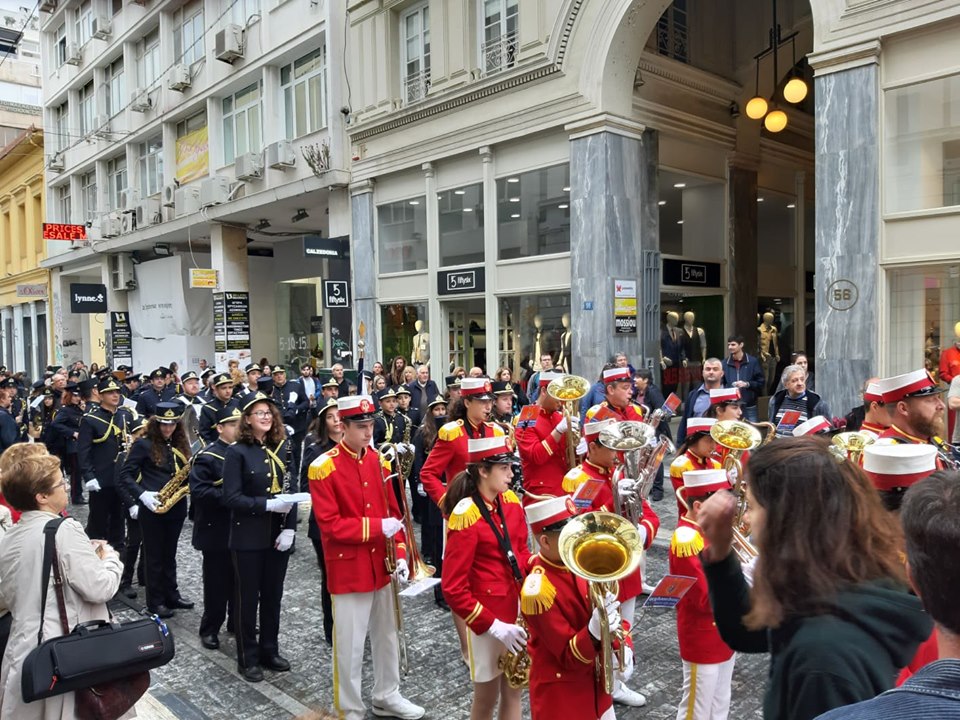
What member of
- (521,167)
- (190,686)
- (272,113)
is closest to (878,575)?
(190,686)

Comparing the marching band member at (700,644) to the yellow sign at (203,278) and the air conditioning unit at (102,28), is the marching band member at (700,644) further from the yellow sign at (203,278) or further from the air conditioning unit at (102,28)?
→ the air conditioning unit at (102,28)

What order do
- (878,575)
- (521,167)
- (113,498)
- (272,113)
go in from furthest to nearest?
(272,113), (521,167), (113,498), (878,575)

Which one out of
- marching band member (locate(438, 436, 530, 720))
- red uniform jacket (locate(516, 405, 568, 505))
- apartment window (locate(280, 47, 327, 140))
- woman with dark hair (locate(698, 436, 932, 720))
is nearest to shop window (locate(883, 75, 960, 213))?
red uniform jacket (locate(516, 405, 568, 505))

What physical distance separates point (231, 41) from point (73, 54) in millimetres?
16604

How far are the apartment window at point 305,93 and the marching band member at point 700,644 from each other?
18799 mm

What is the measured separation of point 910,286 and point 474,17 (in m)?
10.8

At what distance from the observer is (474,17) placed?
16.4m

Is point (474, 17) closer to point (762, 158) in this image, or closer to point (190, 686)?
point (762, 158)

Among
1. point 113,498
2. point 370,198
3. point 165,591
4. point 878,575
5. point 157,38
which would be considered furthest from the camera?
point 157,38

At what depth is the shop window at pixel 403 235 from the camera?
60.9 feet

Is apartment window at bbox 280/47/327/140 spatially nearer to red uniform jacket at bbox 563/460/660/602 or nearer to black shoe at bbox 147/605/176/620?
black shoe at bbox 147/605/176/620

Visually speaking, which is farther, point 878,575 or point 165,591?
point 165,591

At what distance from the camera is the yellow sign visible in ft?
78.0

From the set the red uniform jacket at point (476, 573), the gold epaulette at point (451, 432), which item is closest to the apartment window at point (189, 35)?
the gold epaulette at point (451, 432)
